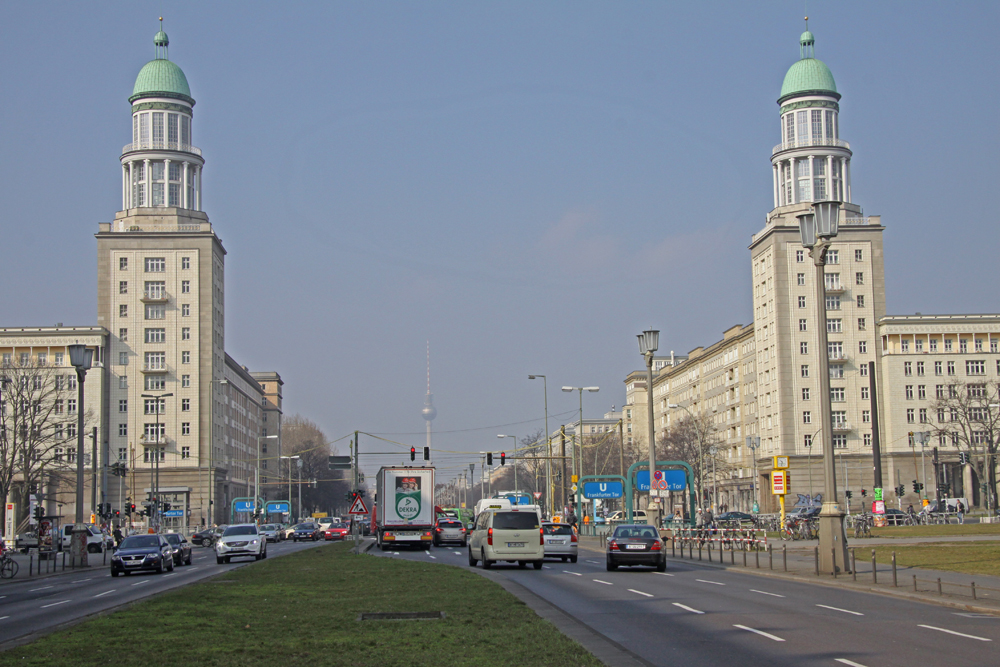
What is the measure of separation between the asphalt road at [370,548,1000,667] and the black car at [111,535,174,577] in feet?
53.4

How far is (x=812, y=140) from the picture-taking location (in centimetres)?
11488

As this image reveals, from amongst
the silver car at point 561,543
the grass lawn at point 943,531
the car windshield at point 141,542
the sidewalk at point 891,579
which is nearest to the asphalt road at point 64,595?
the car windshield at point 141,542

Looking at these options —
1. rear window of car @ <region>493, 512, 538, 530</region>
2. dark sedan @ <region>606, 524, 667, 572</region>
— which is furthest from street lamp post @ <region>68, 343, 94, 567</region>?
dark sedan @ <region>606, 524, 667, 572</region>

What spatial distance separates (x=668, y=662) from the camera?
41.1 ft

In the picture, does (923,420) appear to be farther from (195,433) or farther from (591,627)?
(591,627)

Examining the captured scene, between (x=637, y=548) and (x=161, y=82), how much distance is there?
95504mm

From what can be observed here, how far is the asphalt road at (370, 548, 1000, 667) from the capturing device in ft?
42.7

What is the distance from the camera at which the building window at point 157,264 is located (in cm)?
10856

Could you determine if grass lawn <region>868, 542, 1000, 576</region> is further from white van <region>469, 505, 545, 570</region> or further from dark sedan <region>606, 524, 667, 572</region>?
white van <region>469, 505, 545, 570</region>

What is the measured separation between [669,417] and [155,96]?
8489cm

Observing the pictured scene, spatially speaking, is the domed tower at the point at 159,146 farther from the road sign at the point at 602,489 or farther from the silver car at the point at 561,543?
the silver car at the point at 561,543

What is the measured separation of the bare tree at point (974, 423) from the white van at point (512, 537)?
170 ft

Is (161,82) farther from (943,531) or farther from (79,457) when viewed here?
(943,531)

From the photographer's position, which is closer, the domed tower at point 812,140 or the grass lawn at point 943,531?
the grass lawn at point 943,531
